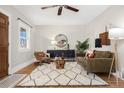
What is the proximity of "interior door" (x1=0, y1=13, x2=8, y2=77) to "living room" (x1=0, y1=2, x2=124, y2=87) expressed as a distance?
198 millimetres

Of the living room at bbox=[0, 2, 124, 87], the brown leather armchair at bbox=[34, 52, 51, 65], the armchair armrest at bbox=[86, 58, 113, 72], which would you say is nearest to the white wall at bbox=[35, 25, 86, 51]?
the living room at bbox=[0, 2, 124, 87]

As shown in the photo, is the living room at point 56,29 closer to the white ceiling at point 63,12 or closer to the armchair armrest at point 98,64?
the white ceiling at point 63,12

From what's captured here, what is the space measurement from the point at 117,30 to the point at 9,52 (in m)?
3.28

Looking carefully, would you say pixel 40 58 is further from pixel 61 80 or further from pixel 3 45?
pixel 61 80

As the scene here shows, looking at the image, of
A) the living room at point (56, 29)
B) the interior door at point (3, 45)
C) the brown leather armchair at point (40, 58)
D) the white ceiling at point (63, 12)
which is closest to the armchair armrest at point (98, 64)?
the living room at point (56, 29)

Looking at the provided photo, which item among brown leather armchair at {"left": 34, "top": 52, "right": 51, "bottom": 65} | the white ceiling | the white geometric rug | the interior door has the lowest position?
the white geometric rug

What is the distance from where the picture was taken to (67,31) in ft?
30.6

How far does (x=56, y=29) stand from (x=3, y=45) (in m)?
5.36

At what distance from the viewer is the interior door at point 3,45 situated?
4.11m

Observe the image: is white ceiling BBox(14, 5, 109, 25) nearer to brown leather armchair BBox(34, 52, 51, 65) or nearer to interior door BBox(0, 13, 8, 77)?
interior door BBox(0, 13, 8, 77)

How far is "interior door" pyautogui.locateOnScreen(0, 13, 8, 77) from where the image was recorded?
411cm
